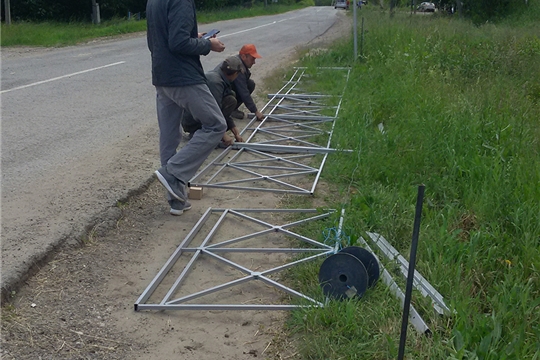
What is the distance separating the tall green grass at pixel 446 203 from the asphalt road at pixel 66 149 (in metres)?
1.88

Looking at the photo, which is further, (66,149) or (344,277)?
(66,149)

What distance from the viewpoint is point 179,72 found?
193 inches

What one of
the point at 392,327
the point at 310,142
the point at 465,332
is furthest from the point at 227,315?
the point at 310,142

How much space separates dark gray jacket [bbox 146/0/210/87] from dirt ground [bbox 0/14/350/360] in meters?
1.33

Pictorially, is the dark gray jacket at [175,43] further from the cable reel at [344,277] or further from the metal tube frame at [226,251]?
the cable reel at [344,277]

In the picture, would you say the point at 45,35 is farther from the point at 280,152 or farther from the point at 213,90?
the point at 280,152

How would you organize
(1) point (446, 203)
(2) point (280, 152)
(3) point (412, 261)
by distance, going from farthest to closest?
(2) point (280, 152) < (1) point (446, 203) < (3) point (412, 261)

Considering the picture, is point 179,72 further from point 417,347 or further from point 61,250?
point 417,347

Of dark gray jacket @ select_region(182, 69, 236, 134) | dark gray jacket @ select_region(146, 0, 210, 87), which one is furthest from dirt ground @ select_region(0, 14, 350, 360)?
dark gray jacket @ select_region(182, 69, 236, 134)

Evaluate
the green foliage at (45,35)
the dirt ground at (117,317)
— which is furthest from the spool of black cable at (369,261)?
the green foliage at (45,35)

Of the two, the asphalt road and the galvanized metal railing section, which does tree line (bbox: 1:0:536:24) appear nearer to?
the asphalt road

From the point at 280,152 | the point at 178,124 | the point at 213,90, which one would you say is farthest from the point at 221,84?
the point at 178,124

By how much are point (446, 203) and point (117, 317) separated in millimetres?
2873

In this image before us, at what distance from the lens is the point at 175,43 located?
4.73m
